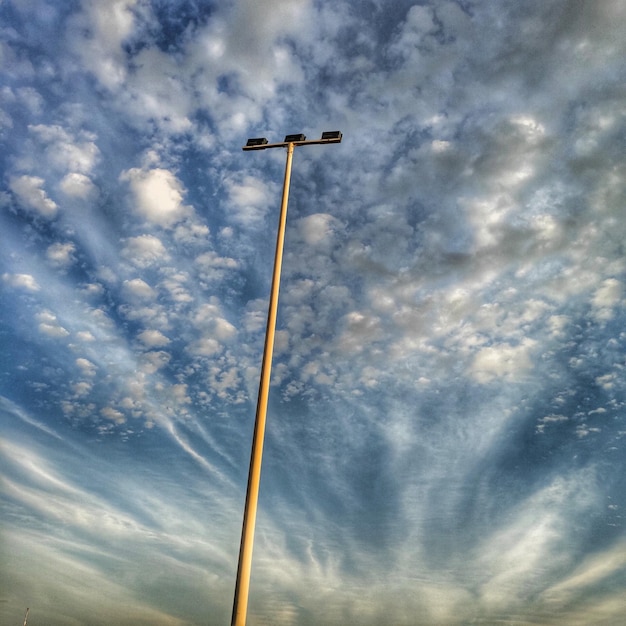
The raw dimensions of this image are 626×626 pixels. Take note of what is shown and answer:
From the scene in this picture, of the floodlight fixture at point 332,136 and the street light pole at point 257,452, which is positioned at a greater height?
the floodlight fixture at point 332,136

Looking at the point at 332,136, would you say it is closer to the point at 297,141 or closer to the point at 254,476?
the point at 297,141

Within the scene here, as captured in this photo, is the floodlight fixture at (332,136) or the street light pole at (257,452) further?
the floodlight fixture at (332,136)

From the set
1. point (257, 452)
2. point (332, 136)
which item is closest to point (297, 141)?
point (332, 136)

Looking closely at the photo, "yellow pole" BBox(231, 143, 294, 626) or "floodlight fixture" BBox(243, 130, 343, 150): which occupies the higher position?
"floodlight fixture" BBox(243, 130, 343, 150)

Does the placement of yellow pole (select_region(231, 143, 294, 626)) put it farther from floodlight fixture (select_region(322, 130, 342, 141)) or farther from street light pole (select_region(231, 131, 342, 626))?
floodlight fixture (select_region(322, 130, 342, 141))

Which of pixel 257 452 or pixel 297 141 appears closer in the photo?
pixel 257 452

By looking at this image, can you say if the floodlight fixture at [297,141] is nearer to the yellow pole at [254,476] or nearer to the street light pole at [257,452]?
the street light pole at [257,452]

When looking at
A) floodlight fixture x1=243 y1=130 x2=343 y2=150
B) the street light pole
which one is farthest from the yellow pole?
floodlight fixture x1=243 y1=130 x2=343 y2=150

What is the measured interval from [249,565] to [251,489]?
1425 mm

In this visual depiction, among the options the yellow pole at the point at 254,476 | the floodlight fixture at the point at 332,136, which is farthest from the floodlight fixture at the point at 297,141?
the yellow pole at the point at 254,476

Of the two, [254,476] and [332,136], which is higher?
[332,136]

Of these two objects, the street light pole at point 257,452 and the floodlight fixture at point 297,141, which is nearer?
the street light pole at point 257,452

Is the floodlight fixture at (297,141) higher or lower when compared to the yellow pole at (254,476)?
higher

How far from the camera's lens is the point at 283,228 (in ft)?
46.8
